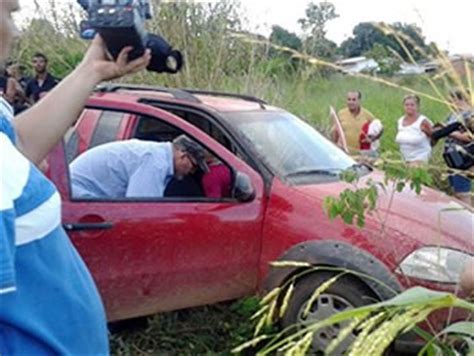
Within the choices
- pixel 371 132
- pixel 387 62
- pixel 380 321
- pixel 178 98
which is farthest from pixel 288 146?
pixel 380 321

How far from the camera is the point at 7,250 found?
44.4 inches

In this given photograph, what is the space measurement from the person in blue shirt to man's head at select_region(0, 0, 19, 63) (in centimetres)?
354

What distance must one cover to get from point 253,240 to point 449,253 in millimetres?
1059

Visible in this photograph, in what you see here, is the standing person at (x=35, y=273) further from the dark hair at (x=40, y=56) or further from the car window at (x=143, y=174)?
the dark hair at (x=40, y=56)

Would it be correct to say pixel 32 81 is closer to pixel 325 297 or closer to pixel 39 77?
pixel 39 77

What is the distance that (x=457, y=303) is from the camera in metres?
1.37

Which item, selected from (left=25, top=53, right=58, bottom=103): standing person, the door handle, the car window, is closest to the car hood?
the car window

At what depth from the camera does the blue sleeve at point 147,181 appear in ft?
16.2

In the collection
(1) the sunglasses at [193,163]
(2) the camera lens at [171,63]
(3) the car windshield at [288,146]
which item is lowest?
(1) the sunglasses at [193,163]

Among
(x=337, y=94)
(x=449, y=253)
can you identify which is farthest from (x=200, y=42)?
(x=449, y=253)

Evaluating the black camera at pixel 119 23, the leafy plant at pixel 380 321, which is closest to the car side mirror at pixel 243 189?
the black camera at pixel 119 23

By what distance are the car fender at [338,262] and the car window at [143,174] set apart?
0.55 meters

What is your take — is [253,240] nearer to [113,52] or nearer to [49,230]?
[113,52]

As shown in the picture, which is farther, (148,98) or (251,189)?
(148,98)
